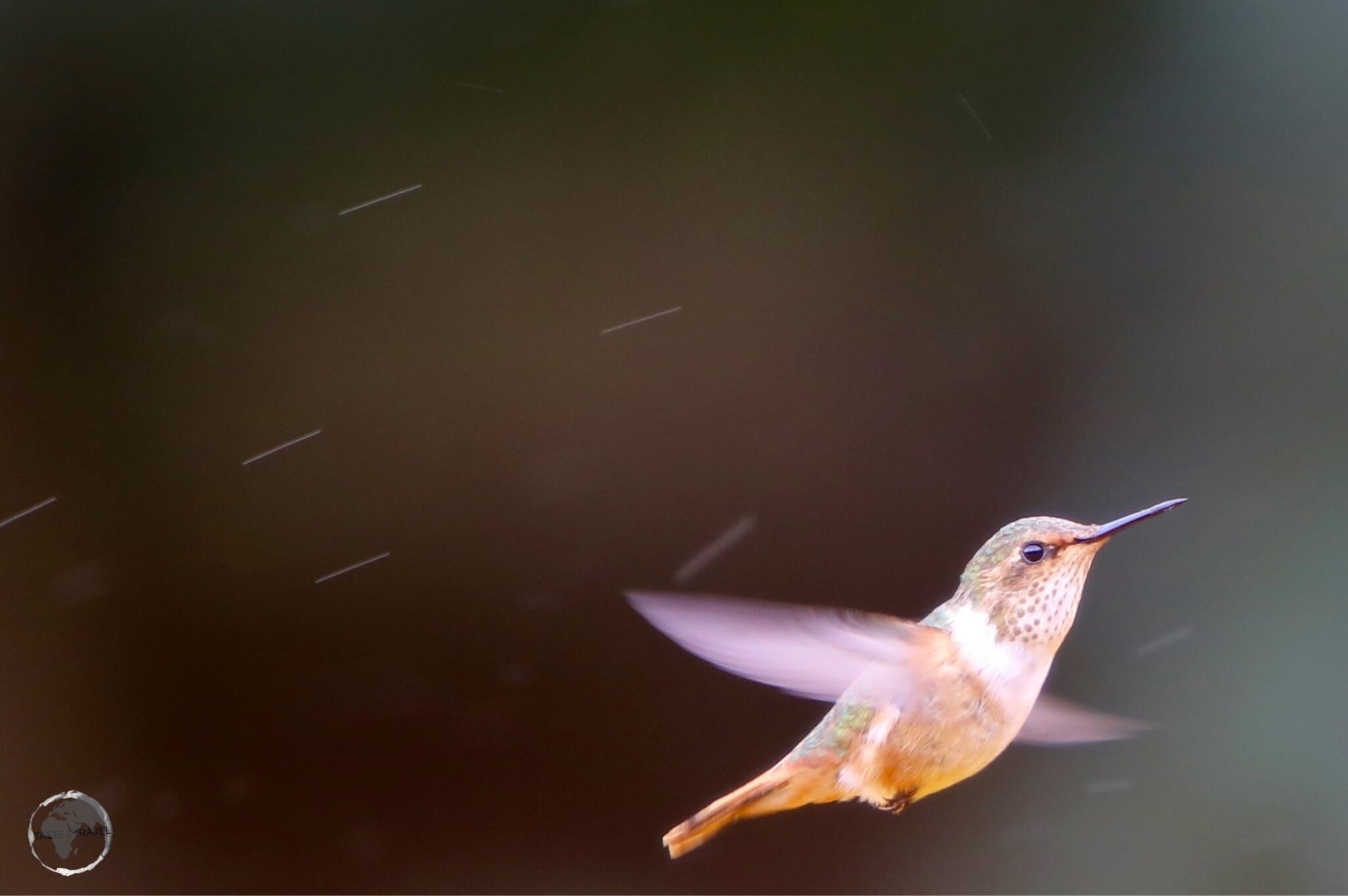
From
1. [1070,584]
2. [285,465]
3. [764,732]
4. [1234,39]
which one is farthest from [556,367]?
[1234,39]

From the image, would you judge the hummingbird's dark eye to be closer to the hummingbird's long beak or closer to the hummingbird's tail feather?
the hummingbird's long beak

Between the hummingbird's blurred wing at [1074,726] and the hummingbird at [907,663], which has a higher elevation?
the hummingbird at [907,663]

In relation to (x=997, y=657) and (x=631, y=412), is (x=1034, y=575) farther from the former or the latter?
(x=631, y=412)

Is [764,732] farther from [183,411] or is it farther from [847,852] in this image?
[183,411]

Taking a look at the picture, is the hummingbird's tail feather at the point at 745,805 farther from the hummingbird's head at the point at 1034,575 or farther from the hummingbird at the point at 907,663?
the hummingbird's head at the point at 1034,575

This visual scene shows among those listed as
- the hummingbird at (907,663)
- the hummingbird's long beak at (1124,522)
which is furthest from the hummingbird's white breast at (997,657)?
the hummingbird's long beak at (1124,522)

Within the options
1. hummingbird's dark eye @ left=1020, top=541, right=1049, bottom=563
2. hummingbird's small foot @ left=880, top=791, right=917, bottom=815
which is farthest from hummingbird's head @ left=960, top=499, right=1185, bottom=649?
hummingbird's small foot @ left=880, top=791, right=917, bottom=815

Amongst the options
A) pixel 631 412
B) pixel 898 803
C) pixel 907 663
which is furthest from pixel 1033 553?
pixel 631 412
